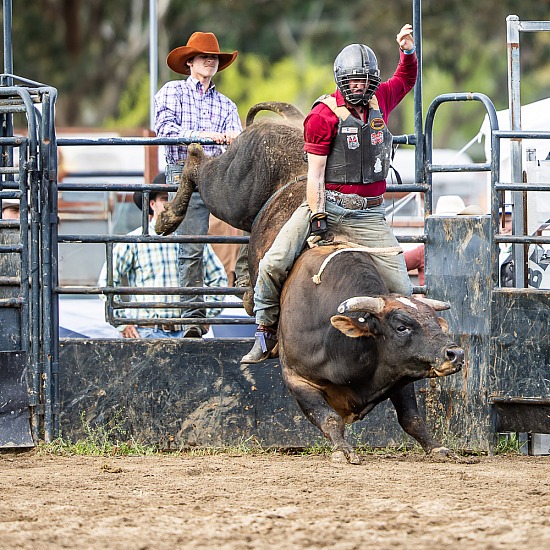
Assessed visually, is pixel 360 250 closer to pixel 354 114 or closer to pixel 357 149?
pixel 357 149

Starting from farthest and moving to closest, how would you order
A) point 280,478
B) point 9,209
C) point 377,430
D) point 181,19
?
point 181,19 → point 9,209 → point 377,430 → point 280,478

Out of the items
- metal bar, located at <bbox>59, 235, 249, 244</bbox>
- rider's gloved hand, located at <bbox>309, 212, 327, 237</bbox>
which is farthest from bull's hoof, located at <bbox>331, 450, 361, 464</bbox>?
metal bar, located at <bbox>59, 235, 249, 244</bbox>

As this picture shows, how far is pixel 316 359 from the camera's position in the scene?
6.48 meters

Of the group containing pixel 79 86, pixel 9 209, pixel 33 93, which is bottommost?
pixel 9 209

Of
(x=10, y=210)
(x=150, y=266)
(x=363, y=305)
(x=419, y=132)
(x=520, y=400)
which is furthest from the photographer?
(x=10, y=210)

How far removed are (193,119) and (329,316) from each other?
2.57 meters

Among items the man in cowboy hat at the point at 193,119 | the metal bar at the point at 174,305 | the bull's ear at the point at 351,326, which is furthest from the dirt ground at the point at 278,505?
the man in cowboy hat at the point at 193,119

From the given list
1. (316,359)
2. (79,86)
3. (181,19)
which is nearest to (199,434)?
(316,359)

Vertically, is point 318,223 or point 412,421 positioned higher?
point 318,223

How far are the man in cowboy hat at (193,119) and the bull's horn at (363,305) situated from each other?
2.33 meters

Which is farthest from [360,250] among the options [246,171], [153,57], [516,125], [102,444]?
[153,57]

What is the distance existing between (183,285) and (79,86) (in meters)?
24.6

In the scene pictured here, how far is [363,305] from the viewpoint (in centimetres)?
603

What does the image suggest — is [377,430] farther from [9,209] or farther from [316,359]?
[9,209]
